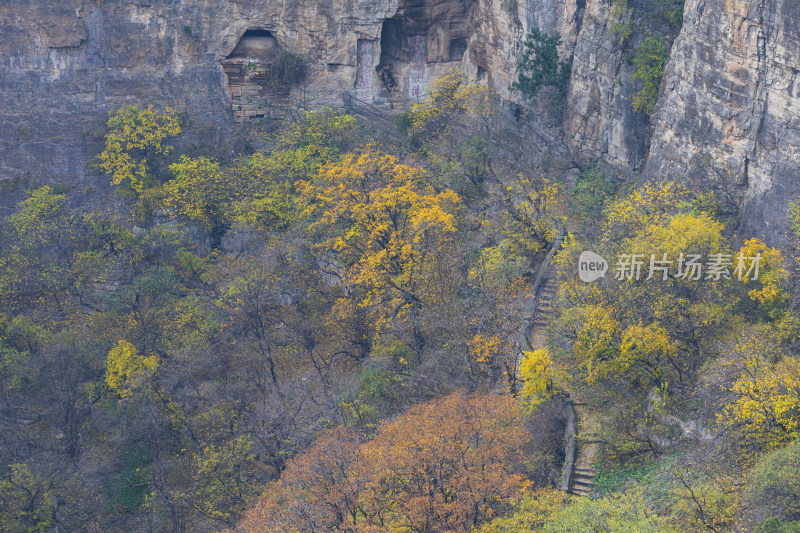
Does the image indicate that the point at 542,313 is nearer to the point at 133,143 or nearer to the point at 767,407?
the point at 767,407

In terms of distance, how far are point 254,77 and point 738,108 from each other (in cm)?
2562

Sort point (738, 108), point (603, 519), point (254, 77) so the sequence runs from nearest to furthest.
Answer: point (603, 519) < point (738, 108) < point (254, 77)

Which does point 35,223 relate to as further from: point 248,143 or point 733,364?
point 733,364

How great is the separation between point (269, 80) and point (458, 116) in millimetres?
10423

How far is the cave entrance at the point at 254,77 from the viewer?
152 feet

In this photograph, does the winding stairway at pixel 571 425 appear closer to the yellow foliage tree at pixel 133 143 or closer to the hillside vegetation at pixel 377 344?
the hillside vegetation at pixel 377 344

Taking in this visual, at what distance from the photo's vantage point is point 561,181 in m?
37.6

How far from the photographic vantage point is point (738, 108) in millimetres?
28375

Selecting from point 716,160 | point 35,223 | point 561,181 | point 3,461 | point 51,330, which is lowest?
point 3,461

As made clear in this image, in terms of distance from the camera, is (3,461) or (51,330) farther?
(51,330)

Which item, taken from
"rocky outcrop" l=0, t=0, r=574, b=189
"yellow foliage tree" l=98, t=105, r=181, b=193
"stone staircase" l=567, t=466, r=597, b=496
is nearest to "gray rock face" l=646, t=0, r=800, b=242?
"stone staircase" l=567, t=466, r=597, b=496

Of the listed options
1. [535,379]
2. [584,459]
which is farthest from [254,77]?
[584,459]

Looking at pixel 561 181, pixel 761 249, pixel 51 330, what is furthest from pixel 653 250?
pixel 51 330

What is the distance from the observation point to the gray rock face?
1047 inches
